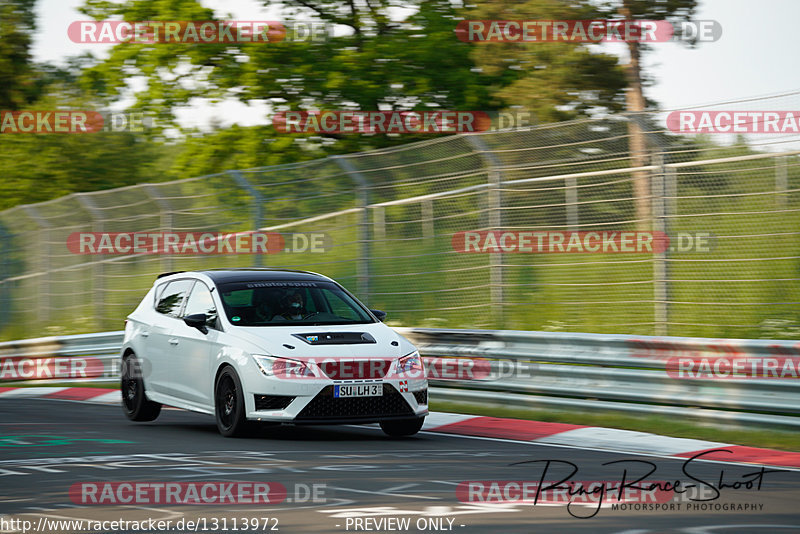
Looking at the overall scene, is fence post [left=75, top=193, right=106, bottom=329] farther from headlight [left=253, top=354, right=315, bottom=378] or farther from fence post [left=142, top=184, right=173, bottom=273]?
headlight [left=253, top=354, right=315, bottom=378]

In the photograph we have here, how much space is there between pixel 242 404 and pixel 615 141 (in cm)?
517

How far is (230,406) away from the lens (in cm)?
1093

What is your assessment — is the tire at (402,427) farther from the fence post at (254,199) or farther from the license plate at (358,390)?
the fence post at (254,199)

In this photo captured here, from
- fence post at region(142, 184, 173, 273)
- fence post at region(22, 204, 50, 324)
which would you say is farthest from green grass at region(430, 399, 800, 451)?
fence post at region(22, 204, 50, 324)

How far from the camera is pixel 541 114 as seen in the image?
2609 centimetres

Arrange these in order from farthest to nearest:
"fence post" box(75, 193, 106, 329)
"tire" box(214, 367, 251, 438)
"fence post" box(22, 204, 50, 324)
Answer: "fence post" box(22, 204, 50, 324) < "fence post" box(75, 193, 106, 329) < "tire" box(214, 367, 251, 438)

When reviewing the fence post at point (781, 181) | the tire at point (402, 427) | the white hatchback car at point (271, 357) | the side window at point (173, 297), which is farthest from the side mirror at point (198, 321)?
the fence post at point (781, 181)

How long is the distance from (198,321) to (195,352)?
33 cm

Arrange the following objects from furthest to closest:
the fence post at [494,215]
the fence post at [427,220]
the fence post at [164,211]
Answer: the fence post at [164,211]
the fence post at [427,220]
the fence post at [494,215]

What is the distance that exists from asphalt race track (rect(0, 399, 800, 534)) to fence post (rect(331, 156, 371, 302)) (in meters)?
4.19

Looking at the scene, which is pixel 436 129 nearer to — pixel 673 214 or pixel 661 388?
→ pixel 673 214

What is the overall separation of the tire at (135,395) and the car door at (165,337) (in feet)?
0.60

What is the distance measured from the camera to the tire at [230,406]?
10.6 metres

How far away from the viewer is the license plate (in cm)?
1039
